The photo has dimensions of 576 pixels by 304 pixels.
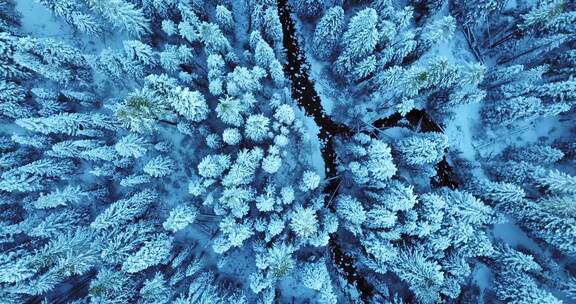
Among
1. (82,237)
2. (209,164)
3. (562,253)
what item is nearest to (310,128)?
(209,164)

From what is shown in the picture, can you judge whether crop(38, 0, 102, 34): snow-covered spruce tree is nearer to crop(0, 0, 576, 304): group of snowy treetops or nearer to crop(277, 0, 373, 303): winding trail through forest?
crop(0, 0, 576, 304): group of snowy treetops

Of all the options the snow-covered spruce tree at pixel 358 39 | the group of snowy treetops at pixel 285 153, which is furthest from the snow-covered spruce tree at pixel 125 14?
the snow-covered spruce tree at pixel 358 39

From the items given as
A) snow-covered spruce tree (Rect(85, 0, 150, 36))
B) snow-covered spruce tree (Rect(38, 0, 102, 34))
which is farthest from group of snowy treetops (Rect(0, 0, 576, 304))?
snow-covered spruce tree (Rect(38, 0, 102, 34))

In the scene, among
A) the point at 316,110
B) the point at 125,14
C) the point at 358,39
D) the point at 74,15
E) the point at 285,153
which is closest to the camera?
the point at 125,14

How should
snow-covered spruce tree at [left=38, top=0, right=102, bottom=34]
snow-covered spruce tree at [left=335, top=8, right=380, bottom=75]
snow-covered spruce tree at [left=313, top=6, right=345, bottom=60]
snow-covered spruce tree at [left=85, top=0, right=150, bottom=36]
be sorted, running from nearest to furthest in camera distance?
snow-covered spruce tree at [left=335, top=8, right=380, bottom=75] < snow-covered spruce tree at [left=85, top=0, right=150, bottom=36] < snow-covered spruce tree at [left=313, top=6, right=345, bottom=60] < snow-covered spruce tree at [left=38, top=0, right=102, bottom=34]

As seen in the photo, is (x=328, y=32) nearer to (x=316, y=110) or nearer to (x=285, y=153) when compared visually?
(x=316, y=110)

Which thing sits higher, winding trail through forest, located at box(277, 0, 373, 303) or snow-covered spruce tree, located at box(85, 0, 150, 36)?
snow-covered spruce tree, located at box(85, 0, 150, 36)

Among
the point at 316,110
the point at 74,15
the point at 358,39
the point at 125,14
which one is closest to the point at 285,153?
the point at 316,110

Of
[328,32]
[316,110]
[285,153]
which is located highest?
[328,32]
